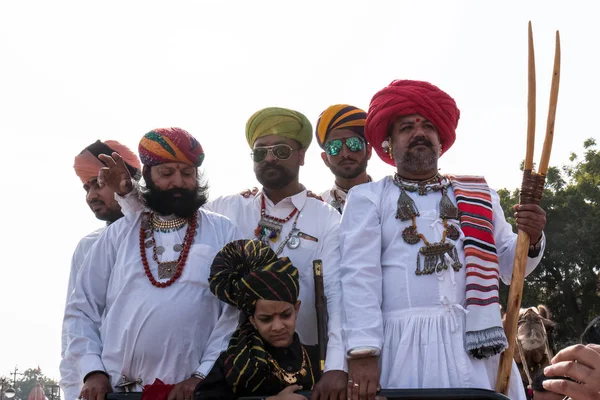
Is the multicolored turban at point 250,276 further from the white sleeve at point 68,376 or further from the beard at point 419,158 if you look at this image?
the white sleeve at point 68,376

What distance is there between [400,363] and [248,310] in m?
0.88

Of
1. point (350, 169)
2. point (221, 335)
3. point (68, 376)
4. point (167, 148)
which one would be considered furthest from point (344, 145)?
point (68, 376)

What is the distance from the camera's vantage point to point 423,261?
173 inches

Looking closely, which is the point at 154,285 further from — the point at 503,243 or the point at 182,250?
the point at 503,243

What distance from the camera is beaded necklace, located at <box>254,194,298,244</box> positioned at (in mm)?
5375

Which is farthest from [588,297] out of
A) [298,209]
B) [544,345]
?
[298,209]

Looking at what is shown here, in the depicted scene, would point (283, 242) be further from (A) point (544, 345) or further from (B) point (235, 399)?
(A) point (544, 345)

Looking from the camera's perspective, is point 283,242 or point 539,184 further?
point 283,242

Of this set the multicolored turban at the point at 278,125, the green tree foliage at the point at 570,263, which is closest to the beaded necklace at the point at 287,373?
the multicolored turban at the point at 278,125

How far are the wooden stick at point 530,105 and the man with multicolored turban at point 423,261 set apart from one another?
0.29 meters

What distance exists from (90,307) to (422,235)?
6.72 feet

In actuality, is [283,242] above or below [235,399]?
above

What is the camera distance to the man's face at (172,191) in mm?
4992

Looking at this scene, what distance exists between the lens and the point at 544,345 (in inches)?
299
